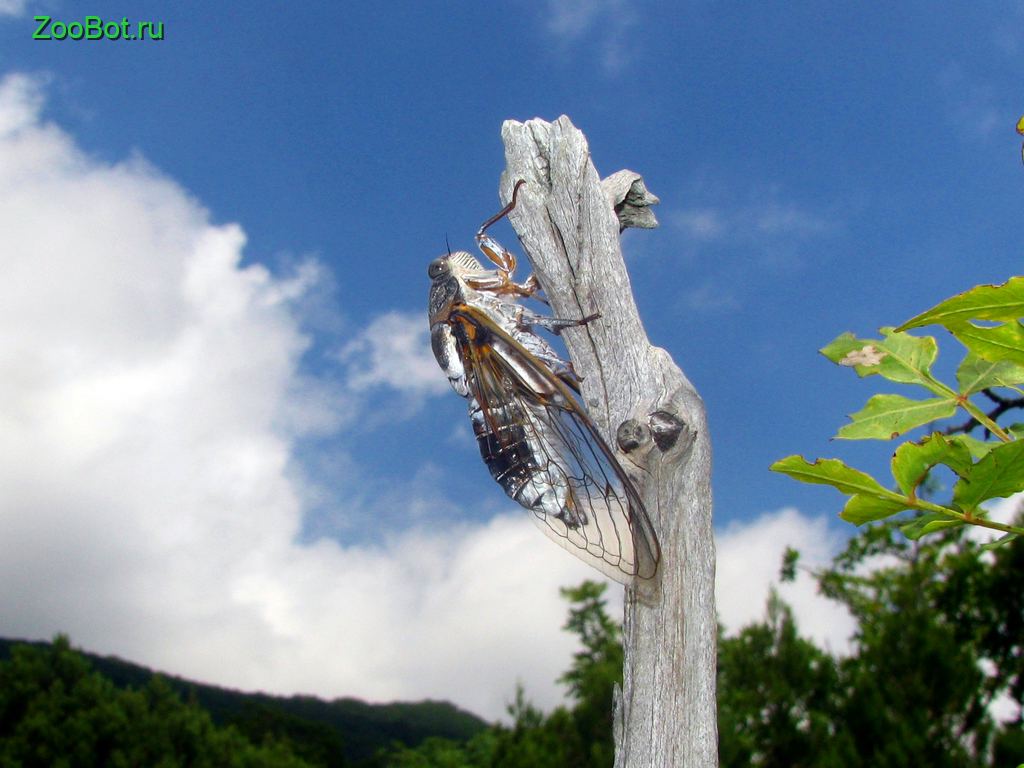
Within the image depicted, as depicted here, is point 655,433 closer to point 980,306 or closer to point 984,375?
point 984,375

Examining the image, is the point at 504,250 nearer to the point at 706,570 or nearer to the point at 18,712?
the point at 706,570

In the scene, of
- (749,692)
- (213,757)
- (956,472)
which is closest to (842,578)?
(749,692)

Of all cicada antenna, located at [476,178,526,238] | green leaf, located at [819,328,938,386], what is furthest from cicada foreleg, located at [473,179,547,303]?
green leaf, located at [819,328,938,386]

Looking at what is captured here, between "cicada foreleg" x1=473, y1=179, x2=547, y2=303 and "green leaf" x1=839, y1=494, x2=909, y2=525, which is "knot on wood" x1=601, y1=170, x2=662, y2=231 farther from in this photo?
"green leaf" x1=839, y1=494, x2=909, y2=525

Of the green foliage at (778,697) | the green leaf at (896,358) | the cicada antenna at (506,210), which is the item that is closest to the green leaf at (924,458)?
the green leaf at (896,358)

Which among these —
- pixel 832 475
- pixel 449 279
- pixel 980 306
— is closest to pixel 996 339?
pixel 980 306

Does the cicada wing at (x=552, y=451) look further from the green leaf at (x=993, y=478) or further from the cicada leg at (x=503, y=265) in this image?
the green leaf at (x=993, y=478)

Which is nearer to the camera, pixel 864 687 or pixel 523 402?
pixel 523 402
